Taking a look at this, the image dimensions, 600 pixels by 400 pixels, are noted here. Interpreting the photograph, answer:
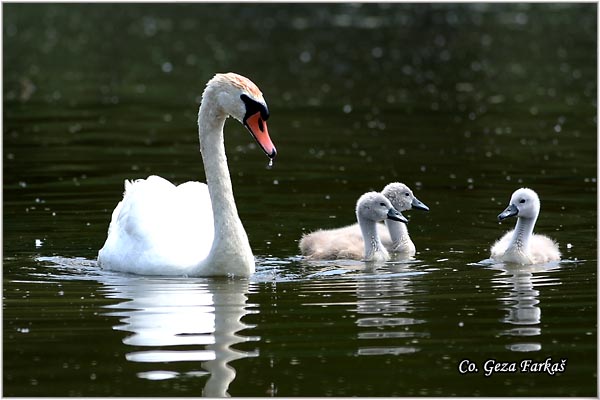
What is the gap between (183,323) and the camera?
9.53 meters

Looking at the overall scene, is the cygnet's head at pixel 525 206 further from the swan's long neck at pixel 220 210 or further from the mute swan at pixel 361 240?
the swan's long neck at pixel 220 210

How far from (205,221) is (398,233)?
2119mm

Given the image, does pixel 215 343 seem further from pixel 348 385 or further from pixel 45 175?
A: pixel 45 175

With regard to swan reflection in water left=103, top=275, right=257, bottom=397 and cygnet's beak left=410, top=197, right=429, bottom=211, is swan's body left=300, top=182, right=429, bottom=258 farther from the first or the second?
swan reflection in water left=103, top=275, right=257, bottom=397

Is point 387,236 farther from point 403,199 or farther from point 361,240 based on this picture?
point 361,240

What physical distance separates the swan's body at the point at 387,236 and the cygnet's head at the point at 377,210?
0.23 meters

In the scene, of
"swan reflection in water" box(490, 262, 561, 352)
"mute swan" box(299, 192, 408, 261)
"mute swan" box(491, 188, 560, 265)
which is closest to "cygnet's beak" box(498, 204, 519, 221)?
"mute swan" box(491, 188, 560, 265)

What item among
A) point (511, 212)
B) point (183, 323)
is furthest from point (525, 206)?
point (183, 323)

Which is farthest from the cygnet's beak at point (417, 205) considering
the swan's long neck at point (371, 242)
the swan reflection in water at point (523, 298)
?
the swan reflection in water at point (523, 298)

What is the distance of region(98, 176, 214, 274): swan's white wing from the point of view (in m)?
11.2

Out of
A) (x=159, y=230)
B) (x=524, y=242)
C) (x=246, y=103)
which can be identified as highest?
(x=246, y=103)

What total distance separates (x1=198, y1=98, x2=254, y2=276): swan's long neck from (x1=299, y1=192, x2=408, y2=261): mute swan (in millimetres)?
1212

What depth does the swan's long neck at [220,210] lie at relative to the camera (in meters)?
11.0

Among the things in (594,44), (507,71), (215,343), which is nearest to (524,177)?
(215,343)
